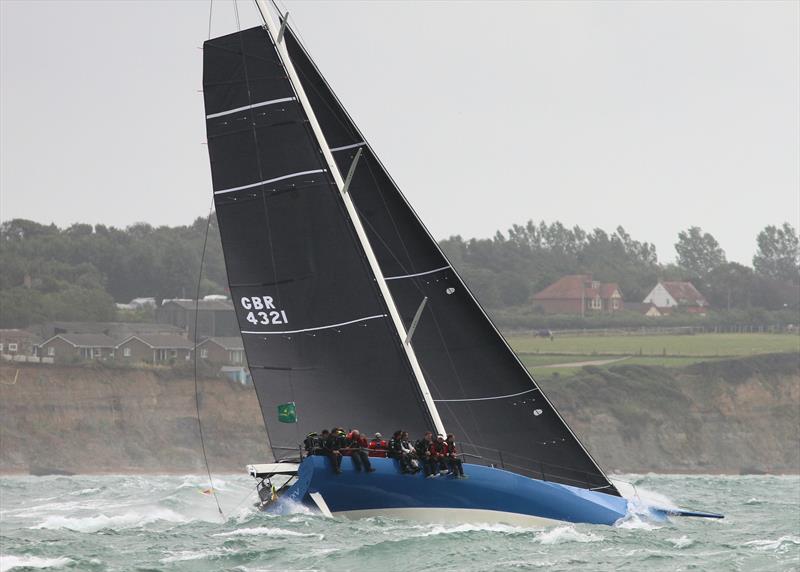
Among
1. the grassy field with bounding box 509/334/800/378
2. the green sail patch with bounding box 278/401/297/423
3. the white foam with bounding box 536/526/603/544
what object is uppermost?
the grassy field with bounding box 509/334/800/378

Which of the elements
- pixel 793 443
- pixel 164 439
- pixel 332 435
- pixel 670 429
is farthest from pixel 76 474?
pixel 332 435

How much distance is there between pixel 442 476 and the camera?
24.8 m

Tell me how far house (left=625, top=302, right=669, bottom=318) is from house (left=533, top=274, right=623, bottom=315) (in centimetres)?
115

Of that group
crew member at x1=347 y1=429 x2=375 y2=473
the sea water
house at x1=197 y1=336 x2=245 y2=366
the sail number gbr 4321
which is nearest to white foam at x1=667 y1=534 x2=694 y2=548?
the sea water

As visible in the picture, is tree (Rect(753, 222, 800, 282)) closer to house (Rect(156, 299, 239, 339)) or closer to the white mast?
house (Rect(156, 299, 239, 339))

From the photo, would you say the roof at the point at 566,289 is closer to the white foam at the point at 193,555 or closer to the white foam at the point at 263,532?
the white foam at the point at 263,532

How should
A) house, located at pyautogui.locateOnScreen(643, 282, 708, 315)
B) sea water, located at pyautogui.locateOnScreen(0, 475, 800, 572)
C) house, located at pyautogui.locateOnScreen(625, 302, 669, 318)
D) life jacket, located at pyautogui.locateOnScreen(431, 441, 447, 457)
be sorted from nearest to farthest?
sea water, located at pyautogui.locateOnScreen(0, 475, 800, 572) < life jacket, located at pyautogui.locateOnScreen(431, 441, 447, 457) < house, located at pyautogui.locateOnScreen(625, 302, 669, 318) < house, located at pyautogui.locateOnScreen(643, 282, 708, 315)

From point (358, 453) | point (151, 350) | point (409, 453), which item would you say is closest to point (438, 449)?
point (409, 453)

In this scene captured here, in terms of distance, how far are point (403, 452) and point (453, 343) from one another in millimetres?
4071

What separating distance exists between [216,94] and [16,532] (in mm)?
9175

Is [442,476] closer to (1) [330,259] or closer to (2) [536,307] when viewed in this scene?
(1) [330,259]

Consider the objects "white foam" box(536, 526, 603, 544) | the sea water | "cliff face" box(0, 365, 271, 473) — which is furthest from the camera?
"cliff face" box(0, 365, 271, 473)

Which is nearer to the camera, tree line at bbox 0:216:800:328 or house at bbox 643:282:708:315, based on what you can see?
tree line at bbox 0:216:800:328

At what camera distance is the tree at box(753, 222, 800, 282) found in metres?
166
